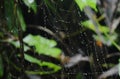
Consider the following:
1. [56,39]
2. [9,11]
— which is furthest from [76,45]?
[9,11]

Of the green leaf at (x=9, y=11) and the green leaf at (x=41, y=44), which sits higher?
the green leaf at (x=9, y=11)

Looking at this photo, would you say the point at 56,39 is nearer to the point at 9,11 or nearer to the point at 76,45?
the point at 76,45

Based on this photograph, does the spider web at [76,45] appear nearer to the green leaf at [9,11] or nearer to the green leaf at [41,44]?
the green leaf at [41,44]

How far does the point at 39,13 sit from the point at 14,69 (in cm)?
22

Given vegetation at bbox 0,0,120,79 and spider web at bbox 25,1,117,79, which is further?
spider web at bbox 25,1,117,79

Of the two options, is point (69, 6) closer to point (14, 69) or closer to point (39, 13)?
point (39, 13)

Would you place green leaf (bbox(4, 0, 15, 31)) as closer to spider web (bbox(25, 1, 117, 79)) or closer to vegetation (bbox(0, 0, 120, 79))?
vegetation (bbox(0, 0, 120, 79))

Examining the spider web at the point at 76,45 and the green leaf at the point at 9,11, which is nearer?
the green leaf at the point at 9,11

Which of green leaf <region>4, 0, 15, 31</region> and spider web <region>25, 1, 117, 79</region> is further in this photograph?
spider web <region>25, 1, 117, 79</region>

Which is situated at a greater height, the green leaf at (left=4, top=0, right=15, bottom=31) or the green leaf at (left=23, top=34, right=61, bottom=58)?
the green leaf at (left=4, top=0, right=15, bottom=31)

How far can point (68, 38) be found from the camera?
1041 mm

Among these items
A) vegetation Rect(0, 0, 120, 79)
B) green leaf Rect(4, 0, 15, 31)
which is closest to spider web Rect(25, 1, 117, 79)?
vegetation Rect(0, 0, 120, 79)

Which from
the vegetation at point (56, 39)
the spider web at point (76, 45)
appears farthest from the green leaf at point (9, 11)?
the spider web at point (76, 45)

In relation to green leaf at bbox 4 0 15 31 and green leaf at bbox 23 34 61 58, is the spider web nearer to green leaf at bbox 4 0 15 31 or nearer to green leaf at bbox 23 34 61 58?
green leaf at bbox 23 34 61 58
